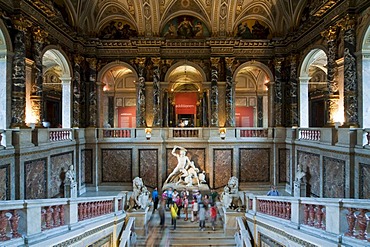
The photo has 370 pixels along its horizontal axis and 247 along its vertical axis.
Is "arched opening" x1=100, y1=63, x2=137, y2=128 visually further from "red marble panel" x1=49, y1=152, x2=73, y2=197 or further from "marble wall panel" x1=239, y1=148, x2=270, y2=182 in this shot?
"marble wall panel" x1=239, y1=148, x2=270, y2=182

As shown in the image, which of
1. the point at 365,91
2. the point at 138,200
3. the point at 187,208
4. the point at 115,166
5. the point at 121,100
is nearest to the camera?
the point at 365,91

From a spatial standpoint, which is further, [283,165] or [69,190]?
[283,165]

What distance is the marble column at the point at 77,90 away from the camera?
16061 mm

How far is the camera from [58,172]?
13789 mm

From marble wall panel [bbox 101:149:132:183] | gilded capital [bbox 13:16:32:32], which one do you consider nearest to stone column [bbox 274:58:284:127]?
marble wall panel [bbox 101:149:132:183]

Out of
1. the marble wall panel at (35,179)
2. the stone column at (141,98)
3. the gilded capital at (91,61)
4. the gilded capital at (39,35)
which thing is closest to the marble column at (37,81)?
the gilded capital at (39,35)

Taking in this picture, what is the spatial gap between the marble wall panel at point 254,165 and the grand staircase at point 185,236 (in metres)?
5.62

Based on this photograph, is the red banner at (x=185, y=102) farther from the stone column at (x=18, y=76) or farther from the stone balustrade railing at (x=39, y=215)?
the stone balustrade railing at (x=39, y=215)

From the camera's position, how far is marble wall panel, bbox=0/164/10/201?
9.59 meters

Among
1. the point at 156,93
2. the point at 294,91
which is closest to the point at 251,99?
the point at 294,91

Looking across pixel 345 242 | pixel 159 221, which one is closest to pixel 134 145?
pixel 159 221

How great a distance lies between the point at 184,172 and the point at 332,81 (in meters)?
7.84

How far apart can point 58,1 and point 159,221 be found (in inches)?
428

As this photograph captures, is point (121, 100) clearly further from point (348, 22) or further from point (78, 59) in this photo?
point (348, 22)
